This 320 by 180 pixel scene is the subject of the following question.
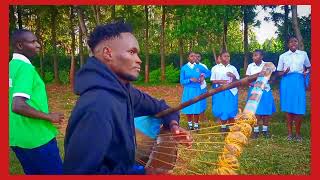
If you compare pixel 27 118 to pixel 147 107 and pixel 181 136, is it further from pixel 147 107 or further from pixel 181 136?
pixel 181 136

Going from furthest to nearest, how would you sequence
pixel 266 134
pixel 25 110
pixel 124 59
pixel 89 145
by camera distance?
pixel 266 134 < pixel 25 110 < pixel 124 59 < pixel 89 145

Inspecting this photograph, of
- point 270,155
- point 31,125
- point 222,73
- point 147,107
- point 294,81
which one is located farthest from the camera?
point 222,73

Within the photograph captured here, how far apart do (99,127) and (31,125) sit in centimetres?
151

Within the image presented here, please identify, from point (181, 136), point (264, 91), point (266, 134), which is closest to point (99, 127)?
point (181, 136)

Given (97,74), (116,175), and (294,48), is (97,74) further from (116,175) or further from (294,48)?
(294,48)

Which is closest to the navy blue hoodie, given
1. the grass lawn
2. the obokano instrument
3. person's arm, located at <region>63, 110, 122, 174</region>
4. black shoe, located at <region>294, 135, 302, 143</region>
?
person's arm, located at <region>63, 110, 122, 174</region>

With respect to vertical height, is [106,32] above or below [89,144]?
above

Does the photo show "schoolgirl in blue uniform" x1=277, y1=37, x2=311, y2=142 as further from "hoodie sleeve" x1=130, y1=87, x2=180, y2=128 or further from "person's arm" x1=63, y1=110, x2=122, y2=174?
"person's arm" x1=63, y1=110, x2=122, y2=174

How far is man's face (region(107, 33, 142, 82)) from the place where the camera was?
7.56 ft

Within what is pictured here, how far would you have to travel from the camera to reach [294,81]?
7484mm

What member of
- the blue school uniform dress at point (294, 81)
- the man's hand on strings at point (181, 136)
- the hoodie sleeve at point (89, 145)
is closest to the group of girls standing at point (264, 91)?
the blue school uniform dress at point (294, 81)

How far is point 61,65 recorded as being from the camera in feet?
64.9

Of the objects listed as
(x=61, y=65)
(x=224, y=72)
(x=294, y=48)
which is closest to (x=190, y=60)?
(x=224, y=72)

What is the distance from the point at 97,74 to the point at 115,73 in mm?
152
